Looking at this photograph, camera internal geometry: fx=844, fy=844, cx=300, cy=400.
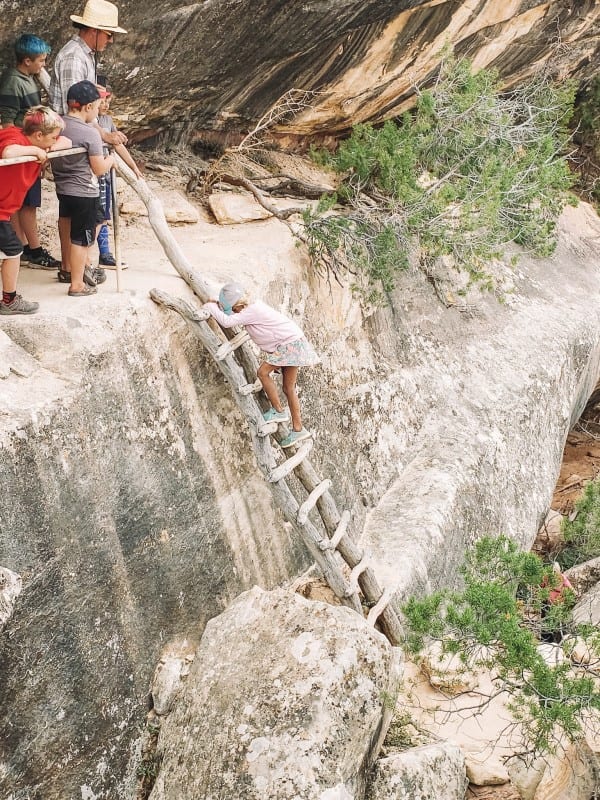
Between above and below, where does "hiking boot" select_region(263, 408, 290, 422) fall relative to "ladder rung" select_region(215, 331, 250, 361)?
below

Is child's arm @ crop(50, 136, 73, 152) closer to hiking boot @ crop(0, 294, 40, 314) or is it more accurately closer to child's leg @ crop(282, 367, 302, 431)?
hiking boot @ crop(0, 294, 40, 314)

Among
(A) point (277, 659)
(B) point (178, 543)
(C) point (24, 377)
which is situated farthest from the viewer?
(B) point (178, 543)

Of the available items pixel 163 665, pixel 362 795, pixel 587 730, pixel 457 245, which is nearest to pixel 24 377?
pixel 163 665

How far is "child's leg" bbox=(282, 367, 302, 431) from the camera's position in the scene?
670 centimetres

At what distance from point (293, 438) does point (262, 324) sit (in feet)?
3.44

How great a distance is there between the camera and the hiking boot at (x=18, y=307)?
591 cm

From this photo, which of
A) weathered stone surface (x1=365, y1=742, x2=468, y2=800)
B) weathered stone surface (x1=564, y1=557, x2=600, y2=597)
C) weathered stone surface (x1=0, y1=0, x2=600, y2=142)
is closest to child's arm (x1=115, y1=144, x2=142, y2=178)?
weathered stone surface (x1=0, y1=0, x2=600, y2=142)

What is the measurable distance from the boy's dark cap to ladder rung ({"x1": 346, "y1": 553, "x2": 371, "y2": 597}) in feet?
14.0

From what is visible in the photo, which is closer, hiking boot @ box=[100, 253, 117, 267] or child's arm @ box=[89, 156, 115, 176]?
child's arm @ box=[89, 156, 115, 176]

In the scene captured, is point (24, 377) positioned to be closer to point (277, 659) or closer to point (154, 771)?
point (277, 659)

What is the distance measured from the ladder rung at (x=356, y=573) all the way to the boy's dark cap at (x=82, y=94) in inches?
168

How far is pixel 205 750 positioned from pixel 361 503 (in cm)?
353

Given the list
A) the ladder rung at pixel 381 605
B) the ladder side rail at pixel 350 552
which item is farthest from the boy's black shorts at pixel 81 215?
the ladder rung at pixel 381 605

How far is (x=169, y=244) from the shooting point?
6.80 m
